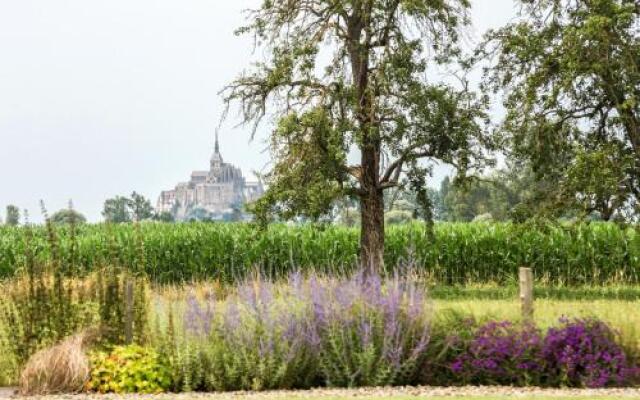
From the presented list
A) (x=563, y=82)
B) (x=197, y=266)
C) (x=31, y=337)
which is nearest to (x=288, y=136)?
(x=563, y=82)

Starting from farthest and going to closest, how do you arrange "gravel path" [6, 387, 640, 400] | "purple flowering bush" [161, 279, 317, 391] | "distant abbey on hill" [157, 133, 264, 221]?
"distant abbey on hill" [157, 133, 264, 221], "purple flowering bush" [161, 279, 317, 391], "gravel path" [6, 387, 640, 400]

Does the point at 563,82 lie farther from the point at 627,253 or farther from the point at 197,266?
the point at 197,266

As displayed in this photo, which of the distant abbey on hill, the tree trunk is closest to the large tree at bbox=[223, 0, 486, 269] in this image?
the tree trunk

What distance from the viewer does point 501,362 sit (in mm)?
10711

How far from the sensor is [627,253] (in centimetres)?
2723

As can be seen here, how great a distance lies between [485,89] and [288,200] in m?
5.70

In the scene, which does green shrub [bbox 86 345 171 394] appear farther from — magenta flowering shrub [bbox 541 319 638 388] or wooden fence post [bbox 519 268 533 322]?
wooden fence post [bbox 519 268 533 322]

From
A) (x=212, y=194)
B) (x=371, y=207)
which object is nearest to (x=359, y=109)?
(x=371, y=207)

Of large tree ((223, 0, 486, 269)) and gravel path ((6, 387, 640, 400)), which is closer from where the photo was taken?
gravel path ((6, 387, 640, 400))

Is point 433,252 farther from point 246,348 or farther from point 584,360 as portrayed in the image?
point 246,348

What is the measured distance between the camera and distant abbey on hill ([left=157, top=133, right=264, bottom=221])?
557 ft

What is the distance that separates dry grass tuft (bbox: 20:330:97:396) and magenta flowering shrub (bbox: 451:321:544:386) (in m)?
4.39

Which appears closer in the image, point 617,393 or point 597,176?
point 617,393

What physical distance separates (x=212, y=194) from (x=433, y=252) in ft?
493
